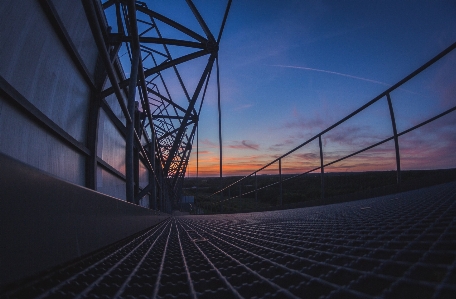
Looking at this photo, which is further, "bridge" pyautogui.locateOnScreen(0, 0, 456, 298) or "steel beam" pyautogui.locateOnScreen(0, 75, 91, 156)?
"steel beam" pyautogui.locateOnScreen(0, 75, 91, 156)

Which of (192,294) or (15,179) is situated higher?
(15,179)

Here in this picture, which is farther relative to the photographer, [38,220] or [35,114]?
[35,114]

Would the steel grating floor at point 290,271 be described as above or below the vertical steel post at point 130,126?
below

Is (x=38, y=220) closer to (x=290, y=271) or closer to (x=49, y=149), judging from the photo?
(x=290, y=271)

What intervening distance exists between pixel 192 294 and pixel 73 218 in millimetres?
402

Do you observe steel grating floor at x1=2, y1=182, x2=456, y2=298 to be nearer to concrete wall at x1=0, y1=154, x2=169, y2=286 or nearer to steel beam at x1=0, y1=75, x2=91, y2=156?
concrete wall at x1=0, y1=154, x2=169, y2=286

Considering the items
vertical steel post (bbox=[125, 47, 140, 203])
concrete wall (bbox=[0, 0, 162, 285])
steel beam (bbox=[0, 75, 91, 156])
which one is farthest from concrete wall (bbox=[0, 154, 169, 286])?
steel beam (bbox=[0, 75, 91, 156])

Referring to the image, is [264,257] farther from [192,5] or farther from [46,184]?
[192,5]

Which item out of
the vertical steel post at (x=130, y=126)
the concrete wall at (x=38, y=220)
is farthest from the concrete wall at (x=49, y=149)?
the vertical steel post at (x=130, y=126)

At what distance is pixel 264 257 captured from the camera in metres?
1.12

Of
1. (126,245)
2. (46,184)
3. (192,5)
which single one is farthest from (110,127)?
(46,184)

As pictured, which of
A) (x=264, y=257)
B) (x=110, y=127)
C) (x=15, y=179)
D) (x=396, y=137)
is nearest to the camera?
(x=15, y=179)

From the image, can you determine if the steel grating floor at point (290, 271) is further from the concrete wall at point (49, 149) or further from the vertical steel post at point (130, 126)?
the vertical steel post at point (130, 126)

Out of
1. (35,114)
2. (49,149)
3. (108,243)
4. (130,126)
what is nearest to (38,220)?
(108,243)
